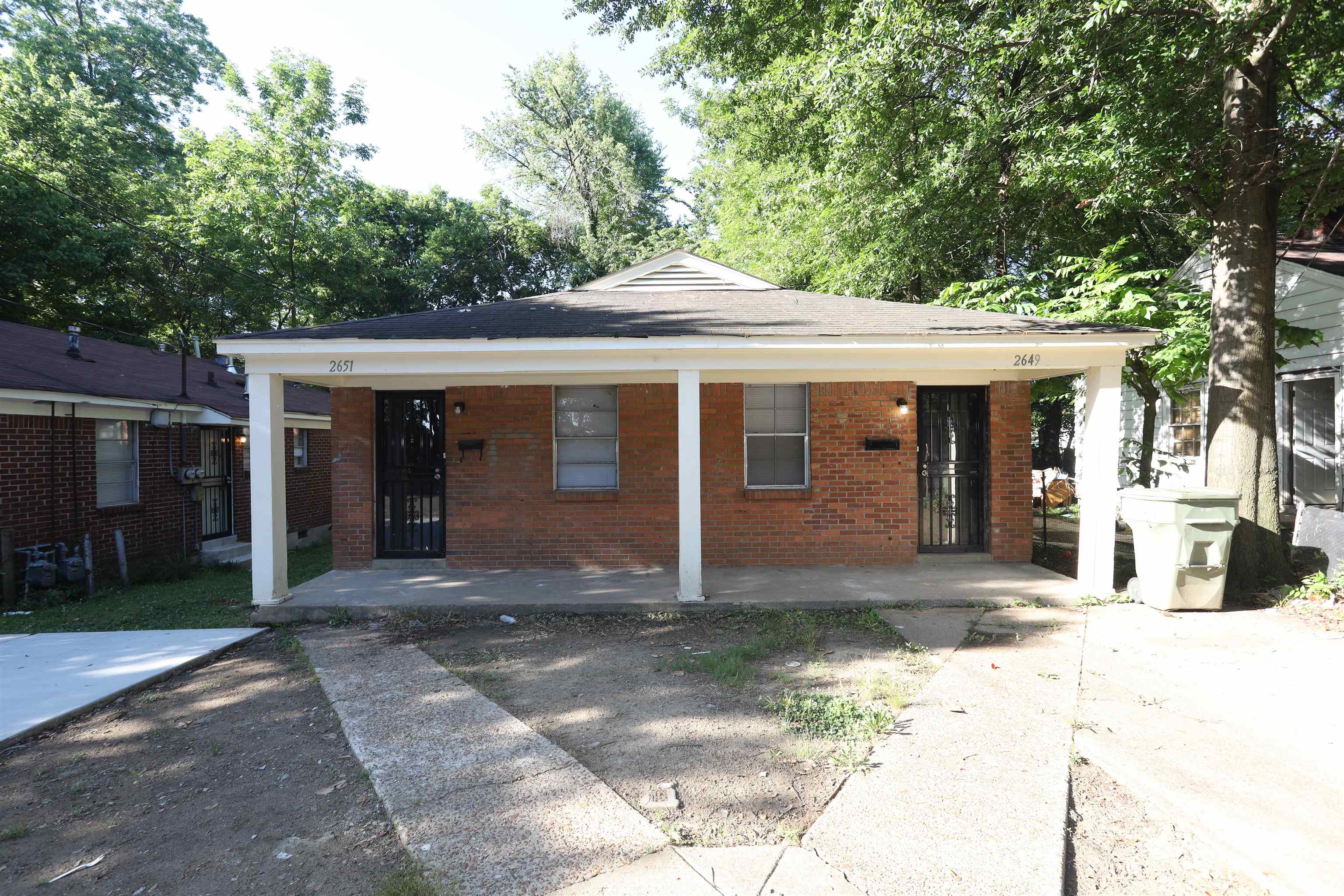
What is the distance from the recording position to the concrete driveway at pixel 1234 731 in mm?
2783

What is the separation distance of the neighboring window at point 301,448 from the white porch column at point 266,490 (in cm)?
760

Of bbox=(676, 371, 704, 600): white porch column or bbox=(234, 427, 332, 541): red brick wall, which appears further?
bbox=(234, 427, 332, 541): red brick wall

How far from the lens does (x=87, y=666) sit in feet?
17.0

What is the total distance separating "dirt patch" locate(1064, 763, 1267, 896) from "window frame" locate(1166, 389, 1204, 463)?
10.5 meters

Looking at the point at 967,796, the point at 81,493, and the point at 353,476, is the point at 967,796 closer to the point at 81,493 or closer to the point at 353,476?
the point at 353,476

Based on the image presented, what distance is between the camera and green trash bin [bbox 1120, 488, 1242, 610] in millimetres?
5945

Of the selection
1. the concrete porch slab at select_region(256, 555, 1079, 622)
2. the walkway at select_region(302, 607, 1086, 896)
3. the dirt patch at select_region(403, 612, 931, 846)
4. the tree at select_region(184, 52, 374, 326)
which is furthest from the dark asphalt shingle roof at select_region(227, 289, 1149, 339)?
the tree at select_region(184, 52, 374, 326)

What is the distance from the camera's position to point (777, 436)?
8359 millimetres

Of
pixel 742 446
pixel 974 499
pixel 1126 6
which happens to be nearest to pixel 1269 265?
pixel 1126 6

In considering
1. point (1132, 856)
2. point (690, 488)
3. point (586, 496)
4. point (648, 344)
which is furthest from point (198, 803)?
point (586, 496)

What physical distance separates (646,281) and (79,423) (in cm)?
811

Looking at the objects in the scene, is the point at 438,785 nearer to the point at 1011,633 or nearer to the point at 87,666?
the point at 87,666

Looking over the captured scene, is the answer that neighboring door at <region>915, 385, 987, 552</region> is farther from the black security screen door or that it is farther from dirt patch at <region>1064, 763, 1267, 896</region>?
the black security screen door

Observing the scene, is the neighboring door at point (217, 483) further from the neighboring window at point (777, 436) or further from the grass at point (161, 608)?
the neighboring window at point (777, 436)
